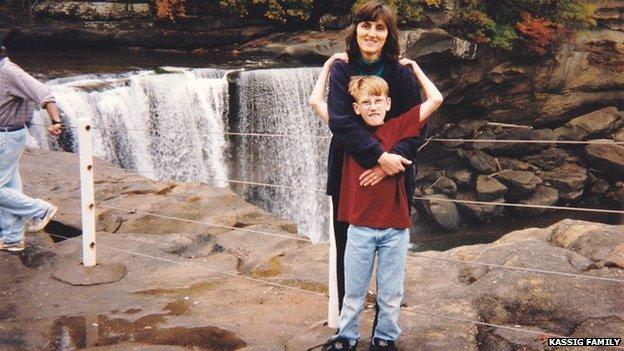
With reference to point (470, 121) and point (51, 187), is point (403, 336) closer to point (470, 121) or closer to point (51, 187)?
point (51, 187)

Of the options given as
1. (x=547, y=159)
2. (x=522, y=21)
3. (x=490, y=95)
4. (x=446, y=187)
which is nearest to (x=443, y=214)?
(x=446, y=187)

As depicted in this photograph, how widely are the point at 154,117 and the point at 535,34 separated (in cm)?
1071

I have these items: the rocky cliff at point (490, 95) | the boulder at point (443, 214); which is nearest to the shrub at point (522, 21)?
the rocky cliff at point (490, 95)

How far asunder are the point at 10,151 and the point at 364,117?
3220 millimetres

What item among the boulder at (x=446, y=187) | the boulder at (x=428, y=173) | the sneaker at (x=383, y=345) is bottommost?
the boulder at (x=446, y=187)

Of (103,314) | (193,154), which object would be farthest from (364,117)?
(193,154)

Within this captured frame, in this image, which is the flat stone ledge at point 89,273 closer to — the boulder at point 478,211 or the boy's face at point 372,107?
the boy's face at point 372,107

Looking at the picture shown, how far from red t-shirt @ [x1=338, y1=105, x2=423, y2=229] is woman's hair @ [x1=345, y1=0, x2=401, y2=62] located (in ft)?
1.00

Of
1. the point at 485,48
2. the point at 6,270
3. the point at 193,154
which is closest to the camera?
the point at 6,270

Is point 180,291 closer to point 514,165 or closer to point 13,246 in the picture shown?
point 13,246

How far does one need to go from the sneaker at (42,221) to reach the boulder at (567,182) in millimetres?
15224

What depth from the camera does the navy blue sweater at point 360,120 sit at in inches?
118

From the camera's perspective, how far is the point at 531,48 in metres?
17.1

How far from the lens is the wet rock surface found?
3.75 metres
